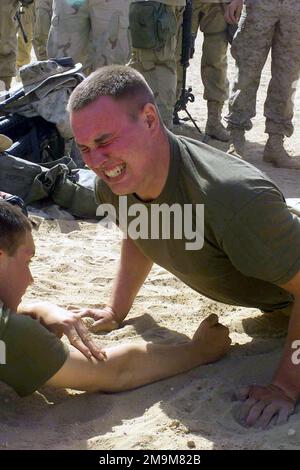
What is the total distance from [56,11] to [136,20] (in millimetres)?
590

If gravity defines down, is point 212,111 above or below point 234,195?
below

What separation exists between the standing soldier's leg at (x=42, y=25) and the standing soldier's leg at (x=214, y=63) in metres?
1.48

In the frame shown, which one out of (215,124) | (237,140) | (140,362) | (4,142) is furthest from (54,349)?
(215,124)

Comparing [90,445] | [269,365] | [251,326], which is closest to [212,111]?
[251,326]

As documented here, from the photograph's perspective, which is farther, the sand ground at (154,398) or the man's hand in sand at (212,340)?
the man's hand in sand at (212,340)

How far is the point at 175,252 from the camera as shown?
3.06 m

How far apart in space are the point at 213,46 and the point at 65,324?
4.79m

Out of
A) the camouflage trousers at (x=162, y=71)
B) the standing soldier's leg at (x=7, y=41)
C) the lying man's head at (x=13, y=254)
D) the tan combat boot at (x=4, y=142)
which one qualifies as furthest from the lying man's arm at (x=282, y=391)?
the standing soldier's leg at (x=7, y=41)

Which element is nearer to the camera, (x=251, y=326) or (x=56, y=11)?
(x=251, y=326)

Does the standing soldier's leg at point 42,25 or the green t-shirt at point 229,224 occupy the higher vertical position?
the green t-shirt at point 229,224

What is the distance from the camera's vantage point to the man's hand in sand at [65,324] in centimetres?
292

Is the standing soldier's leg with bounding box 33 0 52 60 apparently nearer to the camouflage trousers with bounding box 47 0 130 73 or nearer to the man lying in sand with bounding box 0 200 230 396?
the camouflage trousers with bounding box 47 0 130 73

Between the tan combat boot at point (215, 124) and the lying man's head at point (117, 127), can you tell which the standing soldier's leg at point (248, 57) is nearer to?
the tan combat boot at point (215, 124)
